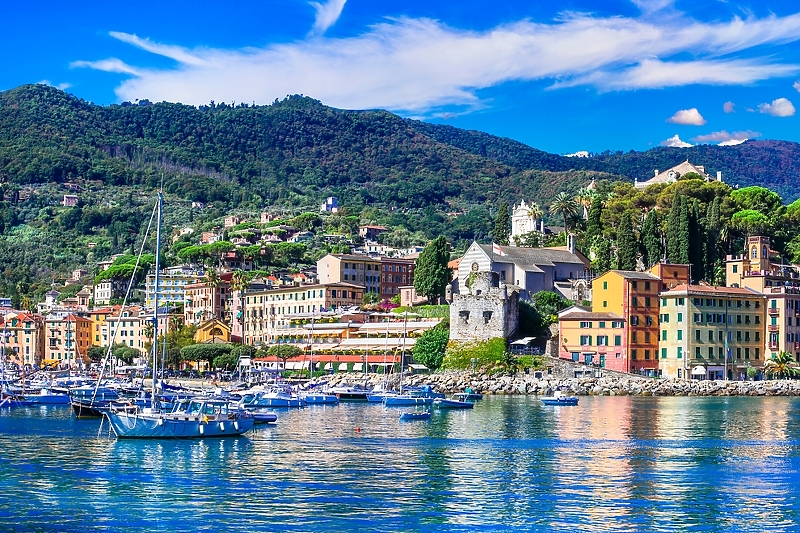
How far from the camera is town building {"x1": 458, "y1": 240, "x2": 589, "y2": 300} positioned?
9731 centimetres

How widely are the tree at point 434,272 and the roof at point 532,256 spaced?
165 inches

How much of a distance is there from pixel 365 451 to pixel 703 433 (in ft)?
54.8

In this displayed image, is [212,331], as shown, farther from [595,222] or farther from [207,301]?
[595,222]

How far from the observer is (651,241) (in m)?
96.4

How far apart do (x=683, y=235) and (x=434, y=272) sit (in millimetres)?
21853

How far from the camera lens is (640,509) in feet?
106

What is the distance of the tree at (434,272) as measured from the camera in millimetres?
102875

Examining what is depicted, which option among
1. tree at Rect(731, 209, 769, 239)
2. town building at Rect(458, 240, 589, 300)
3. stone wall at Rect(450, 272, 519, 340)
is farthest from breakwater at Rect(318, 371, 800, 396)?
tree at Rect(731, 209, 769, 239)

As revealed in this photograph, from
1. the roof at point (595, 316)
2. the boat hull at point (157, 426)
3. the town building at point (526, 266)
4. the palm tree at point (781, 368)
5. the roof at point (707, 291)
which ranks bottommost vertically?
the boat hull at point (157, 426)

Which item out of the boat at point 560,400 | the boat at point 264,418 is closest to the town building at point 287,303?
the boat at point 560,400

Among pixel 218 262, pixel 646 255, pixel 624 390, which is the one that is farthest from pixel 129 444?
pixel 218 262

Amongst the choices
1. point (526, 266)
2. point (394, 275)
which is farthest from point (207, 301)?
point (526, 266)

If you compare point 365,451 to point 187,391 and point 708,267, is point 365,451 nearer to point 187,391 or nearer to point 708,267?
point 187,391

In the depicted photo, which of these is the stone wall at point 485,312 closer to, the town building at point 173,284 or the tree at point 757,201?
the tree at point 757,201
